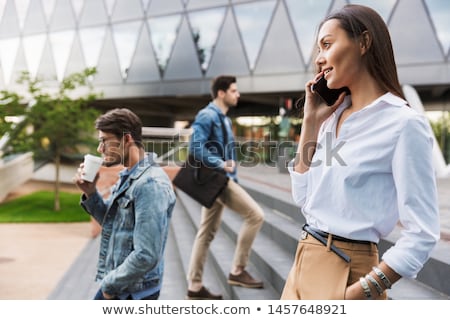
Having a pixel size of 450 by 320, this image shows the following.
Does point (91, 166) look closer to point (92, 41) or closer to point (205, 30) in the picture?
point (205, 30)

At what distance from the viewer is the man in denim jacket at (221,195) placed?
406 centimetres

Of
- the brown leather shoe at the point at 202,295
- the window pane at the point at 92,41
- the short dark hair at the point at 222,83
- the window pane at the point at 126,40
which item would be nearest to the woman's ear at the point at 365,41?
the short dark hair at the point at 222,83

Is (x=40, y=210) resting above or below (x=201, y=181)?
below

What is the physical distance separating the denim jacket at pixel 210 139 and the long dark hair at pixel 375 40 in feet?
9.06

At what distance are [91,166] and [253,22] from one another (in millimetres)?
15341

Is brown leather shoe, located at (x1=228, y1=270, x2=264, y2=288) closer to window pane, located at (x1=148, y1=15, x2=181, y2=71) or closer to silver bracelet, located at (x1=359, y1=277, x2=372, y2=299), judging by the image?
silver bracelet, located at (x1=359, y1=277, x2=372, y2=299)

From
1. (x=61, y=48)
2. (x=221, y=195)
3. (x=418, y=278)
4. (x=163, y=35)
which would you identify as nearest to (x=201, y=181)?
(x=221, y=195)

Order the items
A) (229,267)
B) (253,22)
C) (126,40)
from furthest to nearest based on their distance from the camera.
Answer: (126,40) → (253,22) → (229,267)

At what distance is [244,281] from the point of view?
4.06 m

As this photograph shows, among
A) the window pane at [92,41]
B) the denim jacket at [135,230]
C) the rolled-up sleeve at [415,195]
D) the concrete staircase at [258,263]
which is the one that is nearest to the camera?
the rolled-up sleeve at [415,195]

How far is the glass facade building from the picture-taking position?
13523mm

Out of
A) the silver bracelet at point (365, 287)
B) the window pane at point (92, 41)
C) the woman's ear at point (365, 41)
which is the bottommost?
the silver bracelet at point (365, 287)

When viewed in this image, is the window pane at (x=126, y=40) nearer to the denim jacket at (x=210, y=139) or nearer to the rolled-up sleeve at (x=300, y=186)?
the denim jacket at (x=210, y=139)
